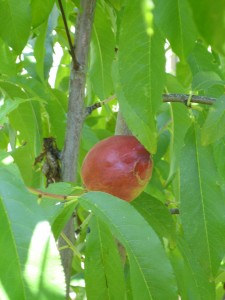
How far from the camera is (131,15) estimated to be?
Result: 704 mm

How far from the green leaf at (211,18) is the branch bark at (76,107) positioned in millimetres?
677

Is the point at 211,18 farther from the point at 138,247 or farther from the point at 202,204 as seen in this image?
the point at 202,204

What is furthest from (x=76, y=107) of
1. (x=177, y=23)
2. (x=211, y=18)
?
(x=211, y=18)

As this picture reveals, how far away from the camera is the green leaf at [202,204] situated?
88 cm

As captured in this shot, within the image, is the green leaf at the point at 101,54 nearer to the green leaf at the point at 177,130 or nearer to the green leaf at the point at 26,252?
the green leaf at the point at 177,130

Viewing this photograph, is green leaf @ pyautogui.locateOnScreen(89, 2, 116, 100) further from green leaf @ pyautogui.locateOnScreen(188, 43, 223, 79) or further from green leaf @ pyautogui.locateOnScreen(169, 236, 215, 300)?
green leaf @ pyautogui.locateOnScreen(169, 236, 215, 300)

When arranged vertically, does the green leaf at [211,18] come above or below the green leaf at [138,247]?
above

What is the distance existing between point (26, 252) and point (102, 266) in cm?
40

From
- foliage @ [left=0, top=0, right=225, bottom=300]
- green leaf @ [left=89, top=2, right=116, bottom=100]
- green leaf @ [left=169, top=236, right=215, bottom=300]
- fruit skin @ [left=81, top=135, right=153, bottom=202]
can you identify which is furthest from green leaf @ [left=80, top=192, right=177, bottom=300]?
green leaf @ [left=89, top=2, right=116, bottom=100]

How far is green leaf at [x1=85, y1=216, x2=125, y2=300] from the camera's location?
862 millimetres

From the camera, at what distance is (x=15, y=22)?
0.89 metres

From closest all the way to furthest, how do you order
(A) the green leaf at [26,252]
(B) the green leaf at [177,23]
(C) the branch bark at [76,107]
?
1. (A) the green leaf at [26,252]
2. (B) the green leaf at [177,23]
3. (C) the branch bark at [76,107]

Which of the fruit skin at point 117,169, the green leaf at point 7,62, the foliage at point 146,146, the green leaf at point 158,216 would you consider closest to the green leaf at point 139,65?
the foliage at point 146,146

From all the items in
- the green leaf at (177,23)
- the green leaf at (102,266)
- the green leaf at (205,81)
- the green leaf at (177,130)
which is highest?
the green leaf at (177,23)
